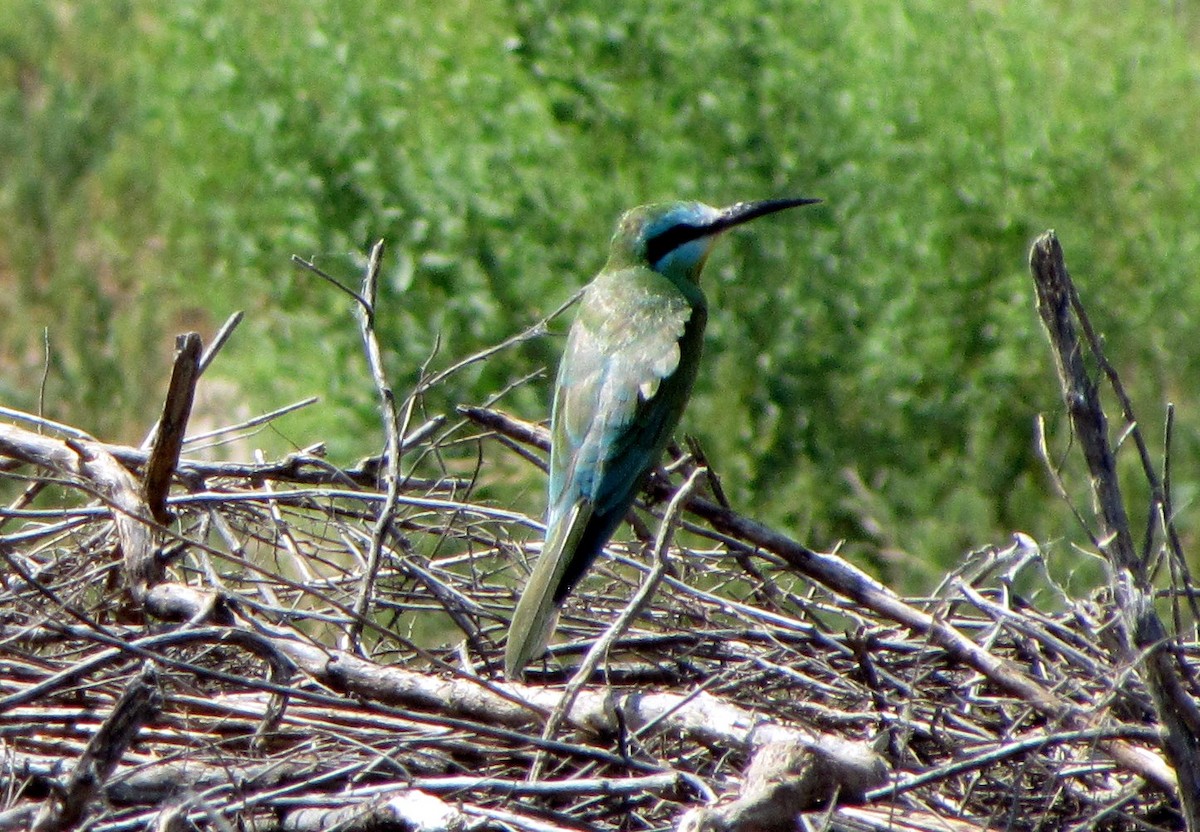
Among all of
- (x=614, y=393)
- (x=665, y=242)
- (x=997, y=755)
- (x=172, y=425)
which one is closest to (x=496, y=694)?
(x=997, y=755)

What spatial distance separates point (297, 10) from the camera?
6715 mm

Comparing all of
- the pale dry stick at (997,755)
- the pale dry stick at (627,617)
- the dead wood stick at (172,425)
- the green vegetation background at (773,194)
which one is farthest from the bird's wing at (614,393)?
the green vegetation background at (773,194)

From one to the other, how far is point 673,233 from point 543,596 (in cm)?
175

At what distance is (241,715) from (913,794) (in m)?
0.95

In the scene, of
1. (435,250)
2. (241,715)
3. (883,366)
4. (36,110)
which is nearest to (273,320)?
(435,250)

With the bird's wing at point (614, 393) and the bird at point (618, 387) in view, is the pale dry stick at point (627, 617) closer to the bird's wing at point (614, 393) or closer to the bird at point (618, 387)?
the bird at point (618, 387)

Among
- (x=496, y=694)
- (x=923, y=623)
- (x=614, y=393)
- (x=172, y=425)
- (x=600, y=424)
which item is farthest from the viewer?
(x=614, y=393)

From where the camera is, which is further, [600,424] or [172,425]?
[600,424]

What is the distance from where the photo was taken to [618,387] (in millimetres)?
3580

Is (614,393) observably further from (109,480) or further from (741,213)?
(109,480)

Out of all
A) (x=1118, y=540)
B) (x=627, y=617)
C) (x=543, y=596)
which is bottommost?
(x=543, y=596)

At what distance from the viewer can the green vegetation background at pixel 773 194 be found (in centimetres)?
623

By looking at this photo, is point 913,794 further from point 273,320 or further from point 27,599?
point 273,320

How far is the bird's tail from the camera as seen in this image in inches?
105
